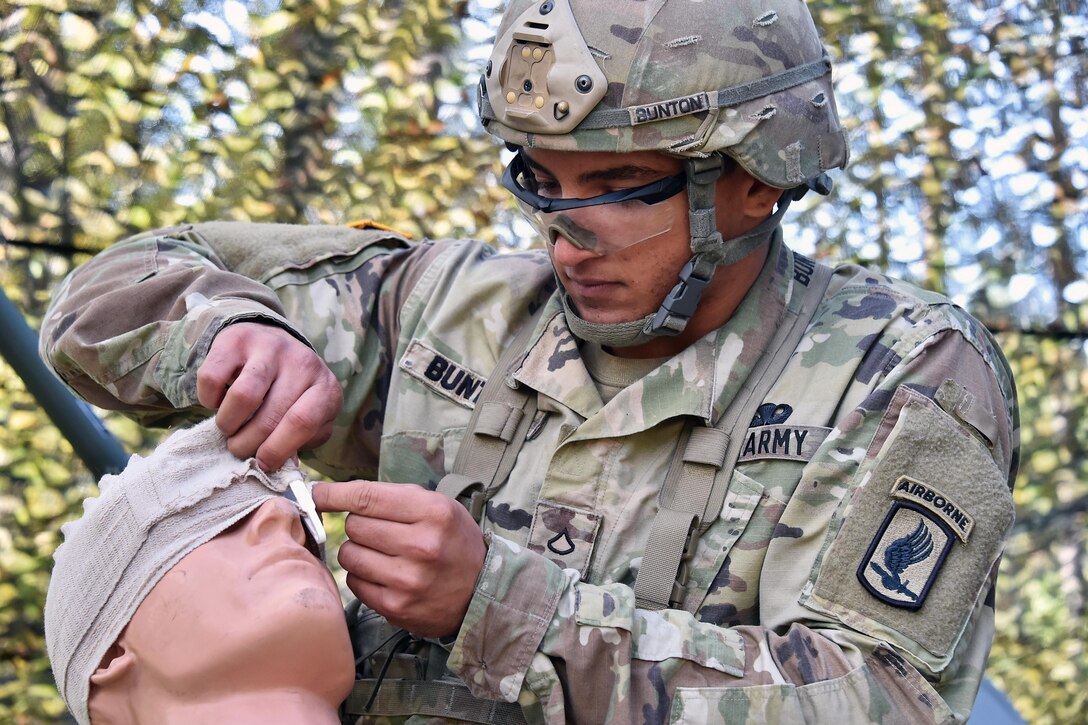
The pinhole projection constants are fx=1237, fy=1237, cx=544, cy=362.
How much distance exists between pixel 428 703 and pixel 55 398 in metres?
1.57

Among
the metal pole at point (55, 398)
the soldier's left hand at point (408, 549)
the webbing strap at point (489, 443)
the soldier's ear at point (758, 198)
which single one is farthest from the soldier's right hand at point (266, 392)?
the metal pole at point (55, 398)

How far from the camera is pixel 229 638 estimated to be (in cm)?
174

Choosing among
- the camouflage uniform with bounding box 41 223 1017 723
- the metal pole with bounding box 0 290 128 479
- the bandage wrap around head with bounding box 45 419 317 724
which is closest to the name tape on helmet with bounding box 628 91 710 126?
the camouflage uniform with bounding box 41 223 1017 723

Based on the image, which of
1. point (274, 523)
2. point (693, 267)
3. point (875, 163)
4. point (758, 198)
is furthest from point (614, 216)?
point (875, 163)

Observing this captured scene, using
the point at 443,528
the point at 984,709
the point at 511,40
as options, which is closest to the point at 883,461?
the point at 443,528

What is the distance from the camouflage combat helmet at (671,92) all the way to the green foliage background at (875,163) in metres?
2.61

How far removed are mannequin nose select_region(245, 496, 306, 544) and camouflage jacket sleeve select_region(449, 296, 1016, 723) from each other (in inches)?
12.0

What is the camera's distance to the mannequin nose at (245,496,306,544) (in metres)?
1.87

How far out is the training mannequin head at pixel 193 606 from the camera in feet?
5.76

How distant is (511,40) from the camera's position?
2377 mm

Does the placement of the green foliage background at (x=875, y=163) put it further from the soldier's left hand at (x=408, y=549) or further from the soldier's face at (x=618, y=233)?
the soldier's left hand at (x=408, y=549)

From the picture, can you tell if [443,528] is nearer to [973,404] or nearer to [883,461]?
[883,461]

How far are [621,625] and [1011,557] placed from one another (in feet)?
12.1

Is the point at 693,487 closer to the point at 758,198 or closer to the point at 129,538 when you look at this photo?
the point at 758,198
